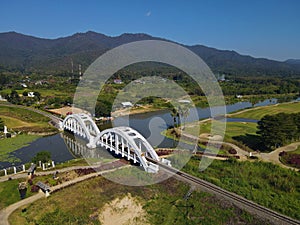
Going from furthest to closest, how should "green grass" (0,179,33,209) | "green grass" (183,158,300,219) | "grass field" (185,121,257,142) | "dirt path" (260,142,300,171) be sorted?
"grass field" (185,121,257,142)
"dirt path" (260,142,300,171)
"green grass" (0,179,33,209)
"green grass" (183,158,300,219)

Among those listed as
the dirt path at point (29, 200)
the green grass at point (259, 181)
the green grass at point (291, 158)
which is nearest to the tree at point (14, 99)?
the dirt path at point (29, 200)

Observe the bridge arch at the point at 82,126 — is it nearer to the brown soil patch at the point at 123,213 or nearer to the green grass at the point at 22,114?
the green grass at the point at 22,114

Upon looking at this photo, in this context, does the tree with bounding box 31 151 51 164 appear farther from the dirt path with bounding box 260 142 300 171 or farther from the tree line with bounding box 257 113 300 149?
the tree line with bounding box 257 113 300 149

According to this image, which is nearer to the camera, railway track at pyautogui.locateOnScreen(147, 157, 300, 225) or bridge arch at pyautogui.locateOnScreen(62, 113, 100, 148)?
railway track at pyautogui.locateOnScreen(147, 157, 300, 225)

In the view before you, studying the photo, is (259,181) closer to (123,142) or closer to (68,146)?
(123,142)

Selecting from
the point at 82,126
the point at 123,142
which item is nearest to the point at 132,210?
the point at 123,142

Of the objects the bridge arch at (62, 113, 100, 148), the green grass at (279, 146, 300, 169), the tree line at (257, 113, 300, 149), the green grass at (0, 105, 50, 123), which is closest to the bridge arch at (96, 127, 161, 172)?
the bridge arch at (62, 113, 100, 148)
